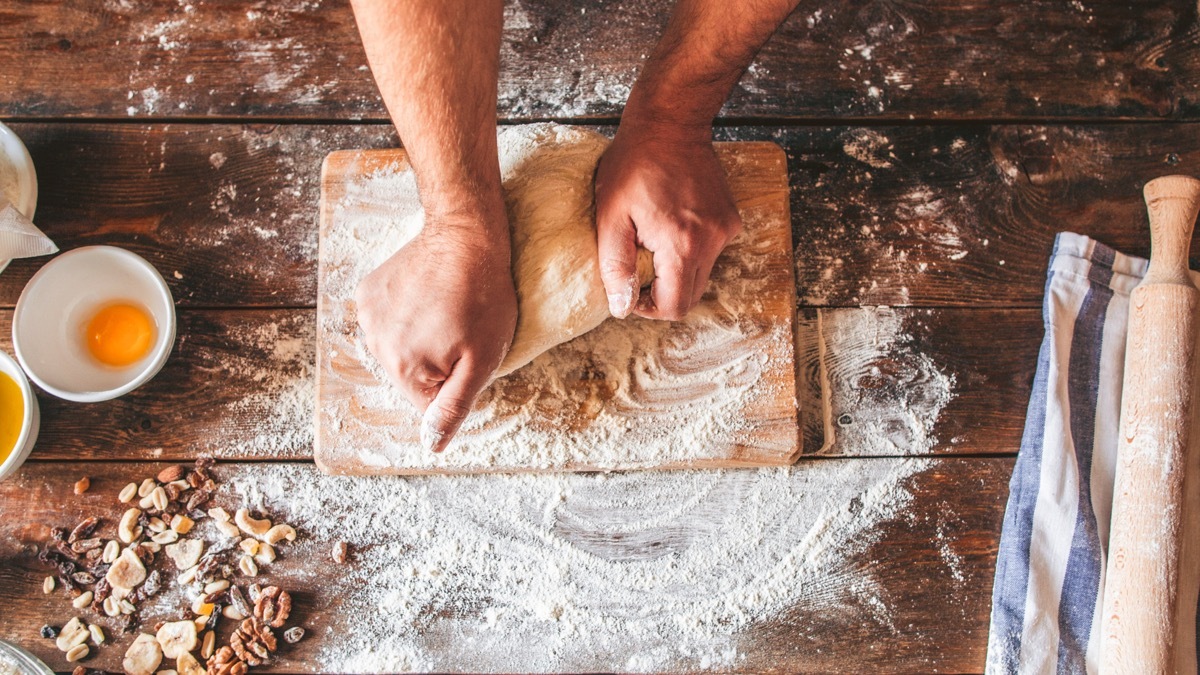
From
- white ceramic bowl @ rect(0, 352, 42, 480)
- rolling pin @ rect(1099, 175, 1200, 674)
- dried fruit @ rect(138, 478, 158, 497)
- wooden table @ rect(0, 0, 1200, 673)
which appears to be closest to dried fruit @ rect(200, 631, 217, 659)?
wooden table @ rect(0, 0, 1200, 673)

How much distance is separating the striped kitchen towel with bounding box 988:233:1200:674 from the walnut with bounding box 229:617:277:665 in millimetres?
994

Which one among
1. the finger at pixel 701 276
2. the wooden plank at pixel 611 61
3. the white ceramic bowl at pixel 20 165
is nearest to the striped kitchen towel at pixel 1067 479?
the wooden plank at pixel 611 61

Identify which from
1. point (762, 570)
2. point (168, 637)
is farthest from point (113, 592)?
point (762, 570)

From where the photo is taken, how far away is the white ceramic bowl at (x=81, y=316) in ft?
3.44

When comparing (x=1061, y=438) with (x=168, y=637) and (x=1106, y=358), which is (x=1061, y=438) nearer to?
(x=1106, y=358)

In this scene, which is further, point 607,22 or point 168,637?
point 607,22

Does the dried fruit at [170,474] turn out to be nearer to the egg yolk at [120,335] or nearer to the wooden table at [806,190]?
the wooden table at [806,190]

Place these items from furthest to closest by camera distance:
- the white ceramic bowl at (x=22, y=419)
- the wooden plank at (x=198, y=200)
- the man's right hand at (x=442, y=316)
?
the wooden plank at (x=198, y=200), the white ceramic bowl at (x=22, y=419), the man's right hand at (x=442, y=316)

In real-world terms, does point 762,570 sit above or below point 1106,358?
below

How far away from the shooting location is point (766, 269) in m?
1.09

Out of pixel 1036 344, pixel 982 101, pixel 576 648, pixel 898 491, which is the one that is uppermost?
pixel 982 101

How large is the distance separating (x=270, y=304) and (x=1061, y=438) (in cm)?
114

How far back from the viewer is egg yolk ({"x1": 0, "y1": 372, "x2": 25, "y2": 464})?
1.07 m

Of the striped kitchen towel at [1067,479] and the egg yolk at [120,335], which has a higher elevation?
the striped kitchen towel at [1067,479]
